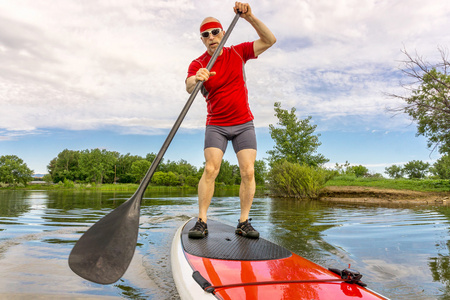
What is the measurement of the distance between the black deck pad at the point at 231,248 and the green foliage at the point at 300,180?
516 inches

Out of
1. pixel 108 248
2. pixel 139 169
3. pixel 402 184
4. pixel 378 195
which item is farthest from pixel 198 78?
pixel 139 169

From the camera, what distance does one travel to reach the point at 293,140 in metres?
29.2

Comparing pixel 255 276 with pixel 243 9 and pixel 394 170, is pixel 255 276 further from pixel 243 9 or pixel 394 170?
pixel 394 170

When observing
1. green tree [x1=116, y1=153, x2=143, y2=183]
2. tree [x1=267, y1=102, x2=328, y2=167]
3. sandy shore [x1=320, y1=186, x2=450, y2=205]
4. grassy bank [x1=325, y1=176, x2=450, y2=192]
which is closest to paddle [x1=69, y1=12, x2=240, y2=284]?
sandy shore [x1=320, y1=186, x2=450, y2=205]

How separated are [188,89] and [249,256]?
6.58 feet

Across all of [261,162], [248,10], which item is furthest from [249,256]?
[261,162]

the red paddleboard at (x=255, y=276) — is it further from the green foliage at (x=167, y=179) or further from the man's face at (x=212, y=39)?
the green foliage at (x=167, y=179)

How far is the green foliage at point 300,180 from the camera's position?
1564 cm

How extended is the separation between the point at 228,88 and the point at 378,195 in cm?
1305

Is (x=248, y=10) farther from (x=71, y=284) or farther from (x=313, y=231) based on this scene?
(x=313, y=231)

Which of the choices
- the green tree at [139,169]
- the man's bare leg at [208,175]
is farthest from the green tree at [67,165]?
the man's bare leg at [208,175]

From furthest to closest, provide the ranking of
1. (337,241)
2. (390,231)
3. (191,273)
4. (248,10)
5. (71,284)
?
(390,231)
(337,241)
(248,10)
(71,284)
(191,273)

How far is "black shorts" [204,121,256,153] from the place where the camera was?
3.46 metres

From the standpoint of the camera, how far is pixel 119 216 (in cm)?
226
